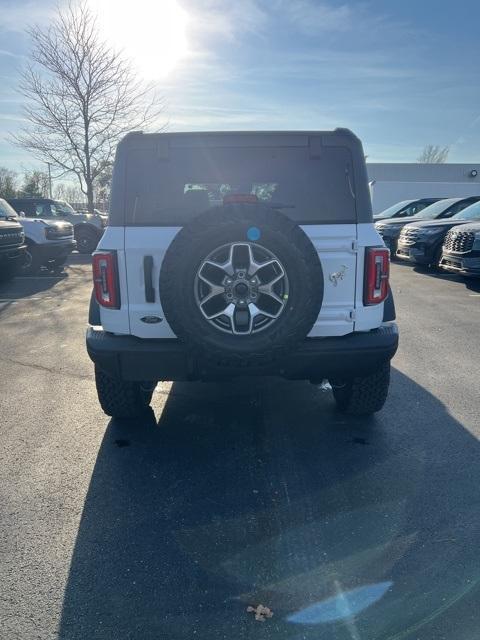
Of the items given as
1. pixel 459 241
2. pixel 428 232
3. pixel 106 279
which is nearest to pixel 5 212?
pixel 106 279

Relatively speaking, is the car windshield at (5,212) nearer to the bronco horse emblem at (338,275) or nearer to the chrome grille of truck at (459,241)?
the chrome grille of truck at (459,241)

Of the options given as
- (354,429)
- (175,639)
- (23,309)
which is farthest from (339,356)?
(23,309)

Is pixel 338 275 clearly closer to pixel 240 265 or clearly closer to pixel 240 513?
pixel 240 265

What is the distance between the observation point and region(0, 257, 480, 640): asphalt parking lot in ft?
6.89

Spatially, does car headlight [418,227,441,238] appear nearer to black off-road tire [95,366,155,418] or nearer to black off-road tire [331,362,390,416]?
black off-road tire [331,362,390,416]

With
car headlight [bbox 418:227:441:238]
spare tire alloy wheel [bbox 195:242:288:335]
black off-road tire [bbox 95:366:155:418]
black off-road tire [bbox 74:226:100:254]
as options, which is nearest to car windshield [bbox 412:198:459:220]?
car headlight [bbox 418:227:441:238]

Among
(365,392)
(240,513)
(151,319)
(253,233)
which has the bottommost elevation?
(240,513)

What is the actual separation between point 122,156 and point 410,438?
2727 millimetres

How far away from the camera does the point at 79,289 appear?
32.7ft

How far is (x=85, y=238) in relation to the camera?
52.1 feet

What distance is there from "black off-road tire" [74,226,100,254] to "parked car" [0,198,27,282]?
5178 mm

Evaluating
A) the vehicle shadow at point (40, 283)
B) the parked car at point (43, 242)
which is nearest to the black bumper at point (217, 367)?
the vehicle shadow at point (40, 283)

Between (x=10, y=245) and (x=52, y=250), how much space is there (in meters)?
2.03

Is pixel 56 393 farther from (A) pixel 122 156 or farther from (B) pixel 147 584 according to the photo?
(B) pixel 147 584
